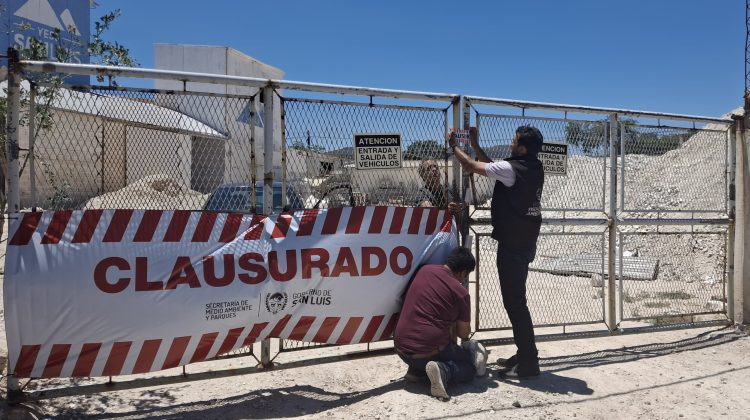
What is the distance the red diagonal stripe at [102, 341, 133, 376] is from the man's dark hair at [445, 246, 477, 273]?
8.21ft

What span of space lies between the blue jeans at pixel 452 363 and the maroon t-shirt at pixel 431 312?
88 millimetres

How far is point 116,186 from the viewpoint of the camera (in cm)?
398

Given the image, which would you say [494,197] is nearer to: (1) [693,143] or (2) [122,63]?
(2) [122,63]

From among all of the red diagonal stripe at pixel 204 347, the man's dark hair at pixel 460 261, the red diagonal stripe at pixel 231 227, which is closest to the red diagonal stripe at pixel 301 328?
the red diagonal stripe at pixel 204 347

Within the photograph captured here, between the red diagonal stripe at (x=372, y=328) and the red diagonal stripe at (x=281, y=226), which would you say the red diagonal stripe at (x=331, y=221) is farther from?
the red diagonal stripe at (x=372, y=328)

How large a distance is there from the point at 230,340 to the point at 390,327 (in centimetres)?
134

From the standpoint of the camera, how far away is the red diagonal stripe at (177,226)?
3867 mm

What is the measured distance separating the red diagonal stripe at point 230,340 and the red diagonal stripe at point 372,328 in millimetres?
1028

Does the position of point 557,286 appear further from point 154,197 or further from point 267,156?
point 154,197

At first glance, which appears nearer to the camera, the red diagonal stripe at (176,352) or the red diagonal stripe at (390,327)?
the red diagonal stripe at (176,352)

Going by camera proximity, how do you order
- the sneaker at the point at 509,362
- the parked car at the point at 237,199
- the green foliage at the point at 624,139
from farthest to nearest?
the green foliage at the point at 624,139
the sneaker at the point at 509,362
the parked car at the point at 237,199

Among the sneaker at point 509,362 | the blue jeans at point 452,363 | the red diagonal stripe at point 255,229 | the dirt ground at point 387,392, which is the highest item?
the red diagonal stripe at point 255,229

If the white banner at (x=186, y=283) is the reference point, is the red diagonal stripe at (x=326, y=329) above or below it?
below

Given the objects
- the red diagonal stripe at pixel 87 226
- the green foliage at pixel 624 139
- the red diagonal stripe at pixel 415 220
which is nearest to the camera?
the red diagonal stripe at pixel 87 226
